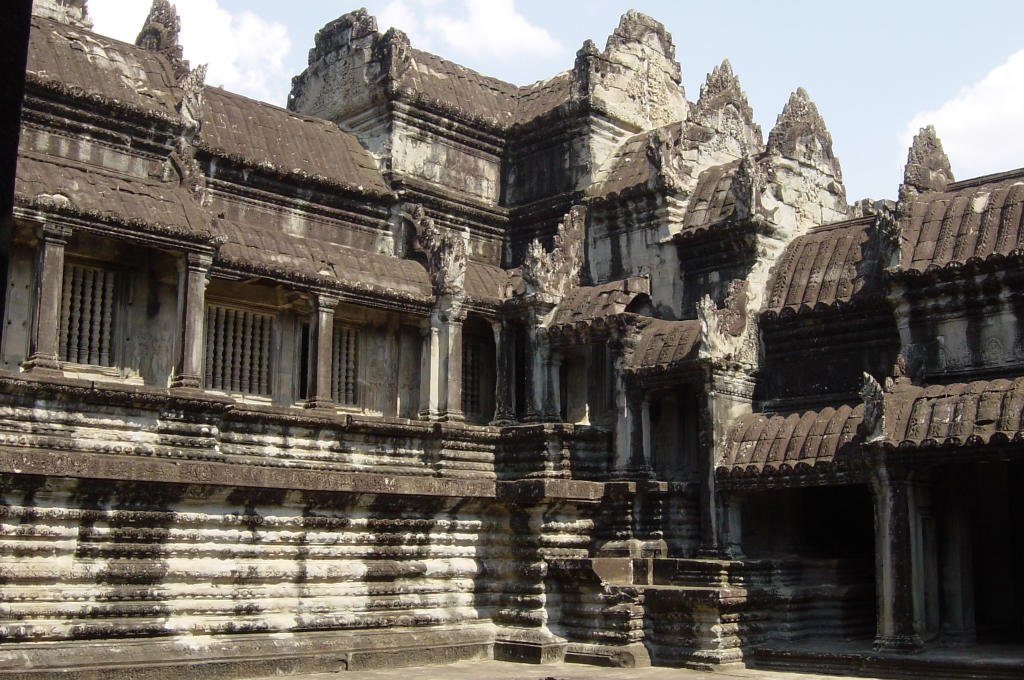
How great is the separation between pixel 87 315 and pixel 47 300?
5.41 feet

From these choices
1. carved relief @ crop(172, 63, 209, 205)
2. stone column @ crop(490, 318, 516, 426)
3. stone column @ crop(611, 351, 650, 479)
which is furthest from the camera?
stone column @ crop(490, 318, 516, 426)

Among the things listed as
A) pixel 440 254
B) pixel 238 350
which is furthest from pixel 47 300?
pixel 440 254

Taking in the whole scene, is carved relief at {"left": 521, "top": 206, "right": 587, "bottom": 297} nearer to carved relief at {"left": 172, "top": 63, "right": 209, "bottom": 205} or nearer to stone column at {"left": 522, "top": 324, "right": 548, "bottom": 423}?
stone column at {"left": 522, "top": 324, "right": 548, "bottom": 423}

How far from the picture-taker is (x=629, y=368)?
2119 cm

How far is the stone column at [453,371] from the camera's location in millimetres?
21844

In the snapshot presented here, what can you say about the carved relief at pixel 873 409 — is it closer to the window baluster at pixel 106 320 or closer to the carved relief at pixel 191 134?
the carved relief at pixel 191 134

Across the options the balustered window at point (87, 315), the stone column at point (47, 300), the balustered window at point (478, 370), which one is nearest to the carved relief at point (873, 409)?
the balustered window at point (478, 370)

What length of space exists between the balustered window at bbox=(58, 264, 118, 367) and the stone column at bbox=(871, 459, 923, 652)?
468 inches

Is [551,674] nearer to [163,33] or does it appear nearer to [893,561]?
[893,561]

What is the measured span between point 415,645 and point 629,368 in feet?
20.0

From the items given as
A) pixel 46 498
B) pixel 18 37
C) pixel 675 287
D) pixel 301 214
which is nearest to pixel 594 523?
pixel 675 287

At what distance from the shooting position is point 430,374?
21.9 metres

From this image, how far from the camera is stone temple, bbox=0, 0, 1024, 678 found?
16688mm

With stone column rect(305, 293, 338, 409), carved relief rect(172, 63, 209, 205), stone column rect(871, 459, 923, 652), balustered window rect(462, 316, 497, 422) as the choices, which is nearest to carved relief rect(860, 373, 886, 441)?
stone column rect(871, 459, 923, 652)
